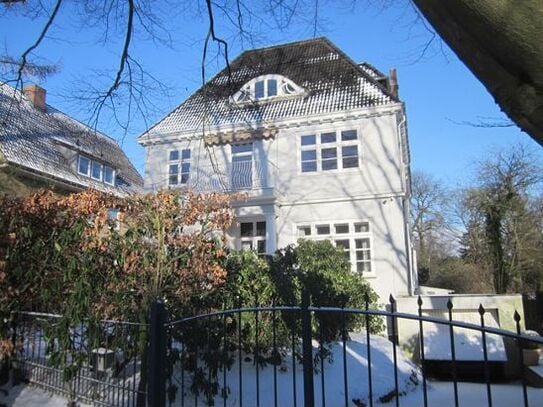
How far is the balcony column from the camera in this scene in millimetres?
19609

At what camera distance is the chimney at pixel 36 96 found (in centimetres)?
2600

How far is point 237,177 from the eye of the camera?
833 inches

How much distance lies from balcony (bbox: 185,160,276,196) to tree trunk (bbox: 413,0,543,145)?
17716 millimetres

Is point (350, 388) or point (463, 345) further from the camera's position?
point (463, 345)

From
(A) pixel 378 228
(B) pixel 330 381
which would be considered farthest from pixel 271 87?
(B) pixel 330 381

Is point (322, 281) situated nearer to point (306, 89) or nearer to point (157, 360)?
point (157, 360)

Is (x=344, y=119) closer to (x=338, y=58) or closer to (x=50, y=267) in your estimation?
(x=338, y=58)

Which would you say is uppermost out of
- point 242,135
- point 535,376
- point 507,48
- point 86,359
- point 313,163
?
point 242,135

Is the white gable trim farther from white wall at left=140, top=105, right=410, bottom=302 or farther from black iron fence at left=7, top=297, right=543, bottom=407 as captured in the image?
black iron fence at left=7, top=297, right=543, bottom=407

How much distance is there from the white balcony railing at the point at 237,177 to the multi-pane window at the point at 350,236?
103 inches

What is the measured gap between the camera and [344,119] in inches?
795

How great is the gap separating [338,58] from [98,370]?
19.9 meters

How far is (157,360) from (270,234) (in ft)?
51.8

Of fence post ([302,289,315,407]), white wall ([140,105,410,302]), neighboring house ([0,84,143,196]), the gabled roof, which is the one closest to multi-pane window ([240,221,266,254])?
white wall ([140,105,410,302])
